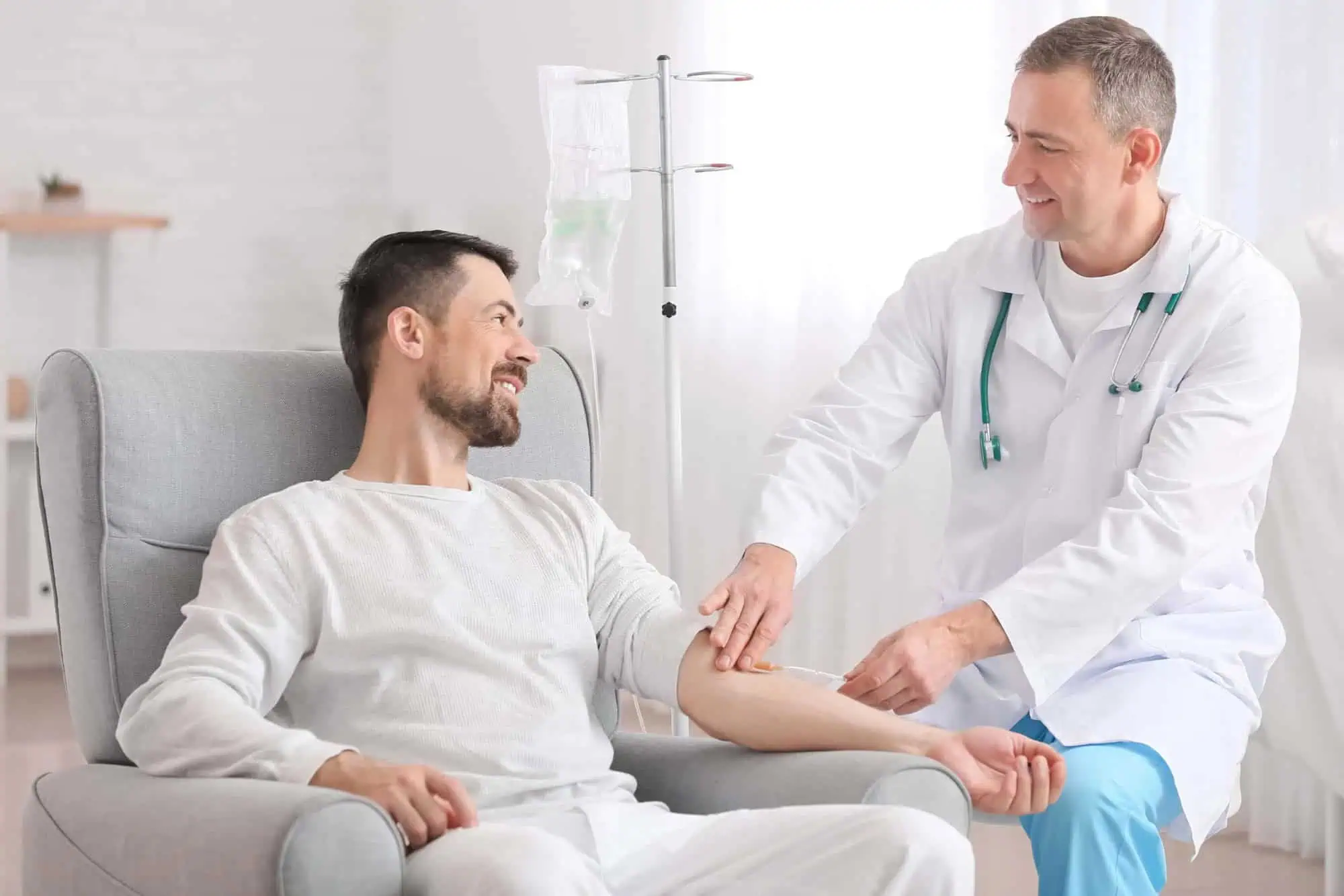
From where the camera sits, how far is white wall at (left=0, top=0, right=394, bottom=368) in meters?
4.58

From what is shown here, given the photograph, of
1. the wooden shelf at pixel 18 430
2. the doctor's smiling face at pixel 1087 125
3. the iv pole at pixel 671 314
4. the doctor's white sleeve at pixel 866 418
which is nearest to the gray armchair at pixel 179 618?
the doctor's white sleeve at pixel 866 418

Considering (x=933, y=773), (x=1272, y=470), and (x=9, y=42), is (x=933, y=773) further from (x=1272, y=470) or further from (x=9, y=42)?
(x=9, y=42)

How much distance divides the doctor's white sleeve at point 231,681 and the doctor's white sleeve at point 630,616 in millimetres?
325

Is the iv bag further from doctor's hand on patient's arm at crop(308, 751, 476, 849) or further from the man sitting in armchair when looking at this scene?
doctor's hand on patient's arm at crop(308, 751, 476, 849)

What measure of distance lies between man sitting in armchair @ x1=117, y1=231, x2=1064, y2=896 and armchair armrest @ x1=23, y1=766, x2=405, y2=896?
5 cm

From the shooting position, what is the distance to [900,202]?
3242mm

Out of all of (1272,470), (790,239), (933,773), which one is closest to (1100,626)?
(933,773)

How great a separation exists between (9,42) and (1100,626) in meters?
3.91

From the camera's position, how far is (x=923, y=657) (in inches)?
66.6

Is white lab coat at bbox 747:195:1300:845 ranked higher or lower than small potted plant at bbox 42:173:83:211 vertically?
lower

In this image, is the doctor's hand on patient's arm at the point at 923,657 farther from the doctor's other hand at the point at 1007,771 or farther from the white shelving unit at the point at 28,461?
the white shelving unit at the point at 28,461

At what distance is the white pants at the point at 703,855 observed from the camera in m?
1.29

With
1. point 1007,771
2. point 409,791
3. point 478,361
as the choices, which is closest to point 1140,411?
point 1007,771

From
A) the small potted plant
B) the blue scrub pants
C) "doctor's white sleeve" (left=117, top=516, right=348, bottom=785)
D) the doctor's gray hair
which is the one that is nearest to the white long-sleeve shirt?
"doctor's white sleeve" (left=117, top=516, right=348, bottom=785)
